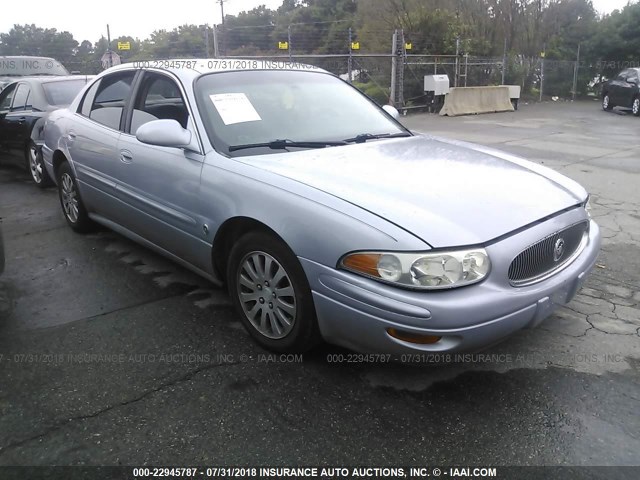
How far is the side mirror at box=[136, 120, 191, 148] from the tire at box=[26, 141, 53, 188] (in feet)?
15.7

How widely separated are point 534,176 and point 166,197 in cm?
238

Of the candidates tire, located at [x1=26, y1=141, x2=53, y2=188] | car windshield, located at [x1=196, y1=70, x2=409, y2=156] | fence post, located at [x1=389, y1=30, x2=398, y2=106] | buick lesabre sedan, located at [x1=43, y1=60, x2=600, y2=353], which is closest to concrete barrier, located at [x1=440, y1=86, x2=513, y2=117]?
fence post, located at [x1=389, y1=30, x2=398, y2=106]

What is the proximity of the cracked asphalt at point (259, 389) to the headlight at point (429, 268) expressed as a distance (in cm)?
60

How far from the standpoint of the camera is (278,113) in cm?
366

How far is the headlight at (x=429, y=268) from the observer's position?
242 centimetres

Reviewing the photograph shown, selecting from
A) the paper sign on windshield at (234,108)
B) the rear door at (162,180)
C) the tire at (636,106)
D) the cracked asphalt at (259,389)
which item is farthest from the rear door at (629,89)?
the rear door at (162,180)

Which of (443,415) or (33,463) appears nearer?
(33,463)

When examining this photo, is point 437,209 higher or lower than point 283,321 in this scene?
higher

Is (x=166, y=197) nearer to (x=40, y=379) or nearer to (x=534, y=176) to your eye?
(x=40, y=379)

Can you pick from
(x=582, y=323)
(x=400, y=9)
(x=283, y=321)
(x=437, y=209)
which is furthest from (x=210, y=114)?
(x=400, y=9)

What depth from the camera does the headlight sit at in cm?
242

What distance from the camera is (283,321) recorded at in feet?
9.75

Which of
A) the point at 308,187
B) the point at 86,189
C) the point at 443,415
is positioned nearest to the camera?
the point at 443,415

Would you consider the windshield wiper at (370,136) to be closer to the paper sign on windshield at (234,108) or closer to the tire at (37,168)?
the paper sign on windshield at (234,108)
